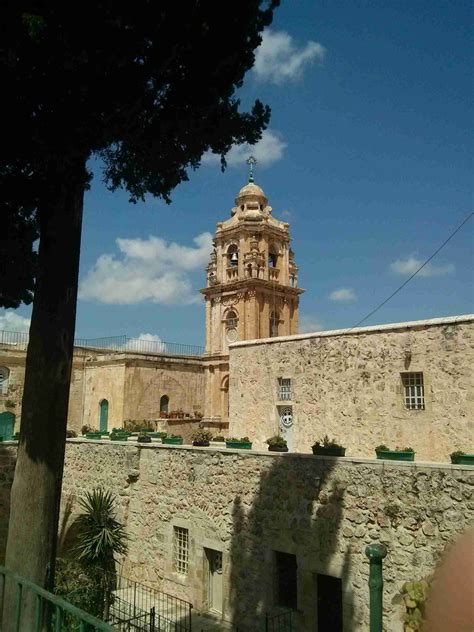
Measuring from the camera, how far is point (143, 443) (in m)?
16.9

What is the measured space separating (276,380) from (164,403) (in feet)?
54.6

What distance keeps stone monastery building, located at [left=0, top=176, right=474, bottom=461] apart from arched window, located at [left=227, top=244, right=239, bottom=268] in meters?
0.34

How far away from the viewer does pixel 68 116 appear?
24.5ft

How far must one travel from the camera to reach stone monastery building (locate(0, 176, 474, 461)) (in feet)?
47.6

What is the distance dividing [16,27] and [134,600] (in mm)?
14177

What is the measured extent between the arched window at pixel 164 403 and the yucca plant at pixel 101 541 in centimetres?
1749

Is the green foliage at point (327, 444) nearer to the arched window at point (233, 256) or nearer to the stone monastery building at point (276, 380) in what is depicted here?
the stone monastery building at point (276, 380)

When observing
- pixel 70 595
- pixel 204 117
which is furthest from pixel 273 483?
pixel 204 117

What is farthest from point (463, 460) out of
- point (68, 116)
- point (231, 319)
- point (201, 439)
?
point (231, 319)

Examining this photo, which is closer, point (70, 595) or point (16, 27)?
point (16, 27)

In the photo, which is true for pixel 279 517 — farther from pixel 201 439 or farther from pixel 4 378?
pixel 4 378

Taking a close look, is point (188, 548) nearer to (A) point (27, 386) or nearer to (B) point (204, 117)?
(A) point (27, 386)

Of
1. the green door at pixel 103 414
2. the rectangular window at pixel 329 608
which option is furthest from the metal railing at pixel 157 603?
the green door at pixel 103 414

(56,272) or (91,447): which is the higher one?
(56,272)
